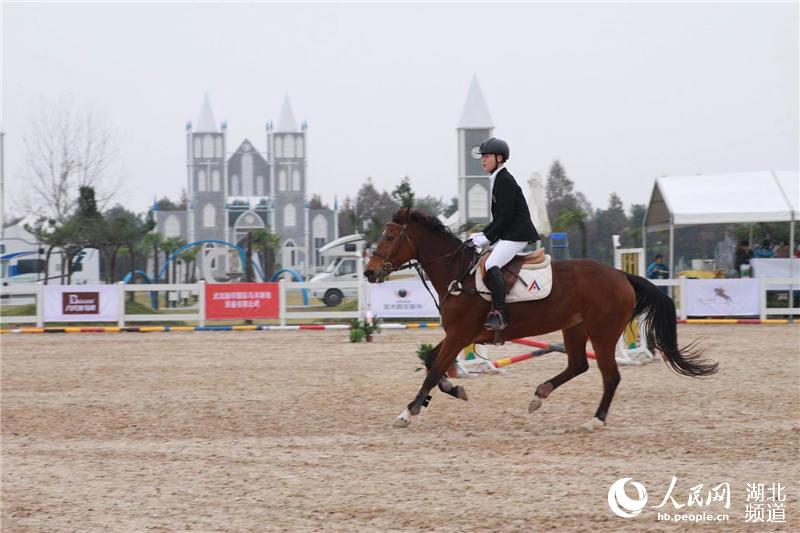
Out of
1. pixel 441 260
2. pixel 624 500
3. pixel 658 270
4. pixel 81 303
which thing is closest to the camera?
pixel 624 500

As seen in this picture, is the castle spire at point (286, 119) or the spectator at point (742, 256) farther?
the castle spire at point (286, 119)

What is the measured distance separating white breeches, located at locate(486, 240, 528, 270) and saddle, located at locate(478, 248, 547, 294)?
3.5 inches

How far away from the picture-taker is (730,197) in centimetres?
2386

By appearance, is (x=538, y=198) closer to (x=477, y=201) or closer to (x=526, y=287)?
(x=526, y=287)

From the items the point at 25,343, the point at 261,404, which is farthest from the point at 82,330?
the point at 261,404

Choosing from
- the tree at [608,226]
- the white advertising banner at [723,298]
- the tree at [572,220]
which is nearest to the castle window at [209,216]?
the tree at [608,226]

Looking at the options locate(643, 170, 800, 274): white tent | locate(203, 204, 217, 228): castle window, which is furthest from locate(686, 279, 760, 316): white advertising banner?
locate(203, 204, 217, 228): castle window

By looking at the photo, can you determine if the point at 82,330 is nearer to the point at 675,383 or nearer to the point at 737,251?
the point at 675,383

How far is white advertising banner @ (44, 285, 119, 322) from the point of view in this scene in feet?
74.0

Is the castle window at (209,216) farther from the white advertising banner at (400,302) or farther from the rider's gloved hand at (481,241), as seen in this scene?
the rider's gloved hand at (481,241)

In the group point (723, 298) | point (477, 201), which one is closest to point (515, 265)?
point (723, 298)

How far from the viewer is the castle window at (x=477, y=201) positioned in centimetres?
6597

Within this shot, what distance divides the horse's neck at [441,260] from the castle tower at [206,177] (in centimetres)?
8547

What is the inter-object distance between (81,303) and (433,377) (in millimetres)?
16833
